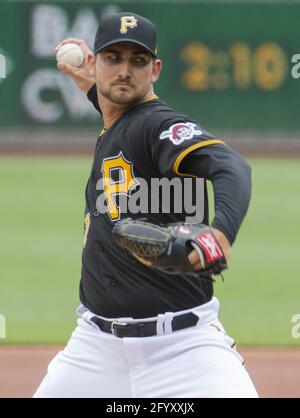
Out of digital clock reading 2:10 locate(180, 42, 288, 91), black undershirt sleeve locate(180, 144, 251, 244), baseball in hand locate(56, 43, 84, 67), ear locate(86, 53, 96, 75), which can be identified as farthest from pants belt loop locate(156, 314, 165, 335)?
digital clock reading 2:10 locate(180, 42, 288, 91)

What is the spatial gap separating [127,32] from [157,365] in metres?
1.25

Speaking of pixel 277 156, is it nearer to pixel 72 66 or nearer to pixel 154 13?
pixel 154 13

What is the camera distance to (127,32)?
139 inches

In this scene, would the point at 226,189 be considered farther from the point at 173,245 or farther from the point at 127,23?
the point at 127,23

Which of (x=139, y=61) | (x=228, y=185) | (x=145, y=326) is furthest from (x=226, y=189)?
(x=139, y=61)

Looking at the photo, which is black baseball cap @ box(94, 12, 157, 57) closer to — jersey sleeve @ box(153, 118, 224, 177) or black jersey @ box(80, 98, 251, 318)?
black jersey @ box(80, 98, 251, 318)

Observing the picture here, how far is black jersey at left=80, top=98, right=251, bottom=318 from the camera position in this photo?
3.42 metres

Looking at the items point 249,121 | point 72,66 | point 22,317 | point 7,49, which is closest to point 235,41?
point 249,121

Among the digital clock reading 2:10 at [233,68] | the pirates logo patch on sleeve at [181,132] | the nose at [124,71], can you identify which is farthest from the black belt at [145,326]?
the digital clock reading 2:10 at [233,68]

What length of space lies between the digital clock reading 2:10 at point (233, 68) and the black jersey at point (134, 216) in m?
16.1

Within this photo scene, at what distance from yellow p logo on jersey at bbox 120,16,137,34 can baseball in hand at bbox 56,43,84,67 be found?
96cm

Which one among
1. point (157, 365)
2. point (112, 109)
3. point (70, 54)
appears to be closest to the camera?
point (157, 365)
